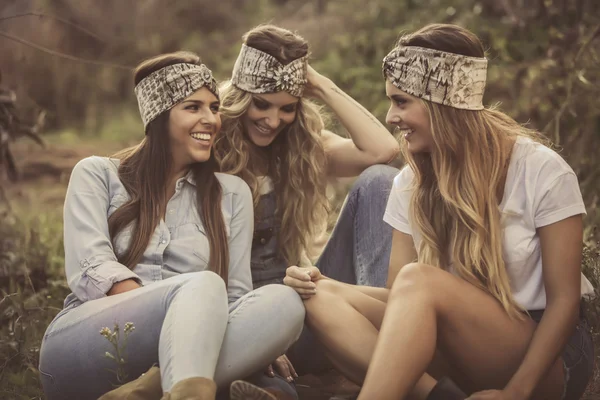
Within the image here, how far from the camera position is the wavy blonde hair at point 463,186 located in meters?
3.21

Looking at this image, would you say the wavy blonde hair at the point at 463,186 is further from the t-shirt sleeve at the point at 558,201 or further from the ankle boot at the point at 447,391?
the ankle boot at the point at 447,391

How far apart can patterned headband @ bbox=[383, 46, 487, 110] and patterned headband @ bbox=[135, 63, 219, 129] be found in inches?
34.1

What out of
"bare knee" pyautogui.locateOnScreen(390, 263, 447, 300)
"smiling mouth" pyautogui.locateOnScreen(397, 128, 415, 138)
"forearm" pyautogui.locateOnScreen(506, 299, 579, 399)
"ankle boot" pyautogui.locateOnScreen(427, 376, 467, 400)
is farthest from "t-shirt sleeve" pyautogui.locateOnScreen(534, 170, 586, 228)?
"ankle boot" pyautogui.locateOnScreen(427, 376, 467, 400)

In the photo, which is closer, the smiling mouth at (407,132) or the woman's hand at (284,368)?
the smiling mouth at (407,132)

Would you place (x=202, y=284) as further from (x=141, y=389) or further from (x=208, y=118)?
(x=208, y=118)

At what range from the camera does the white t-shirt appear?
3.17 metres

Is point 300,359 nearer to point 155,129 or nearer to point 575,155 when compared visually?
point 155,129

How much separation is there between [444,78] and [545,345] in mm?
992

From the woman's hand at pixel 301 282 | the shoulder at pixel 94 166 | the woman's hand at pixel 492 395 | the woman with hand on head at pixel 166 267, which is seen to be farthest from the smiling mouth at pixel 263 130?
the woman's hand at pixel 492 395

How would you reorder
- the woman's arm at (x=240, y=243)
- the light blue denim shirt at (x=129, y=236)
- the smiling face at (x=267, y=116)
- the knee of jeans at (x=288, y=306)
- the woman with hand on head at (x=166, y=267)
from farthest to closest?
the smiling face at (x=267, y=116) < the woman's arm at (x=240, y=243) < the light blue denim shirt at (x=129, y=236) < the knee of jeans at (x=288, y=306) < the woman with hand on head at (x=166, y=267)

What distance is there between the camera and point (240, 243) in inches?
150

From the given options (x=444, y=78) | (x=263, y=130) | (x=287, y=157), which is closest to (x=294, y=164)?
(x=287, y=157)

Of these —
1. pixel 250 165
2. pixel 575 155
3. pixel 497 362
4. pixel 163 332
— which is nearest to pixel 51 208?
pixel 250 165

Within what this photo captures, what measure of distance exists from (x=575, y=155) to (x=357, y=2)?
4.20 metres
